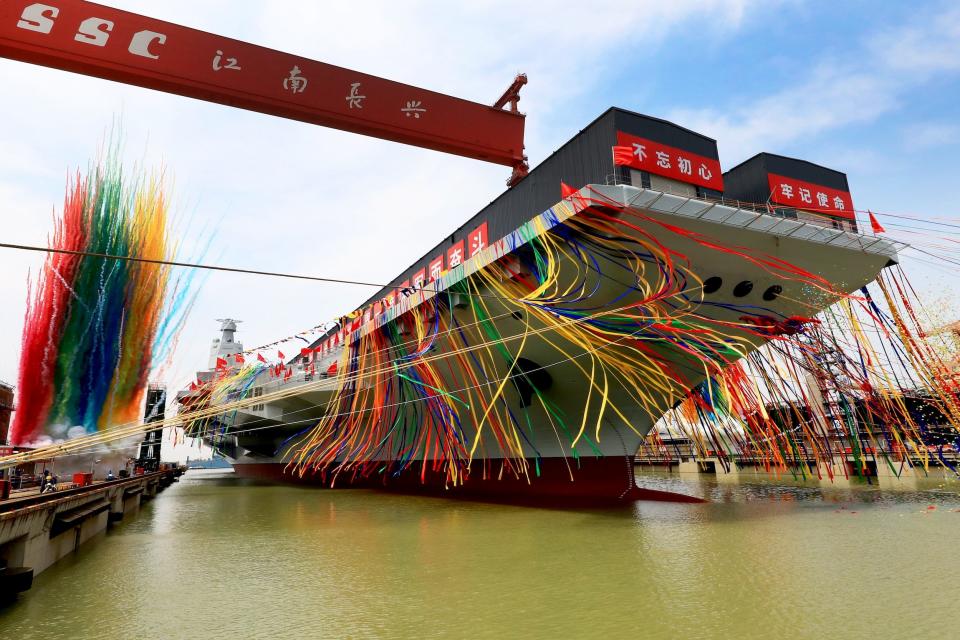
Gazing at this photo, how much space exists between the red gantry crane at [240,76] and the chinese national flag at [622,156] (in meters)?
3.08

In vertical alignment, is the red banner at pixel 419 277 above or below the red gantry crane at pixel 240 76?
below

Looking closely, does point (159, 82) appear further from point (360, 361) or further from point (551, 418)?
point (551, 418)

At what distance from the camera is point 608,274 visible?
11156mm

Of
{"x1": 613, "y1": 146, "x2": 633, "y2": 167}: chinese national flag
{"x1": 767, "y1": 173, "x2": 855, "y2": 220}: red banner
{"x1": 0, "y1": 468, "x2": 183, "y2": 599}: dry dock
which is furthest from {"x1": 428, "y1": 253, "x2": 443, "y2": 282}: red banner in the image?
{"x1": 0, "y1": 468, "x2": 183, "y2": 599}: dry dock

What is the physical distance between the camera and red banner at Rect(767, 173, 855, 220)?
13.4 meters

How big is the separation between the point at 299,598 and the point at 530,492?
10.1 m

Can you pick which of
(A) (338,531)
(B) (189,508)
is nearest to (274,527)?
(A) (338,531)

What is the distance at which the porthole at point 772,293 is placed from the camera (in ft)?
40.4

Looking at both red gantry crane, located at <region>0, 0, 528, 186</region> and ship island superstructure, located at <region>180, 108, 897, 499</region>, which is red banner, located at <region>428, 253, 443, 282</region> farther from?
red gantry crane, located at <region>0, 0, 528, 186</region>

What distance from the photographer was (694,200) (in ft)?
33.5

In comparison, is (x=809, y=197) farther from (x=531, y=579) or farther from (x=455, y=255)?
(x=531, y=579)

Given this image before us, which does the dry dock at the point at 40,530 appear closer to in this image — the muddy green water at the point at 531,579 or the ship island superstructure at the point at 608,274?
the muddy green water at the point at 531,579

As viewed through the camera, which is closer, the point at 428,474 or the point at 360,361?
the point at 360,361

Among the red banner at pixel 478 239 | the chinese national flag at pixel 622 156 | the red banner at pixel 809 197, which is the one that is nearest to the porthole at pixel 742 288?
the red banner at pixel 809 197
